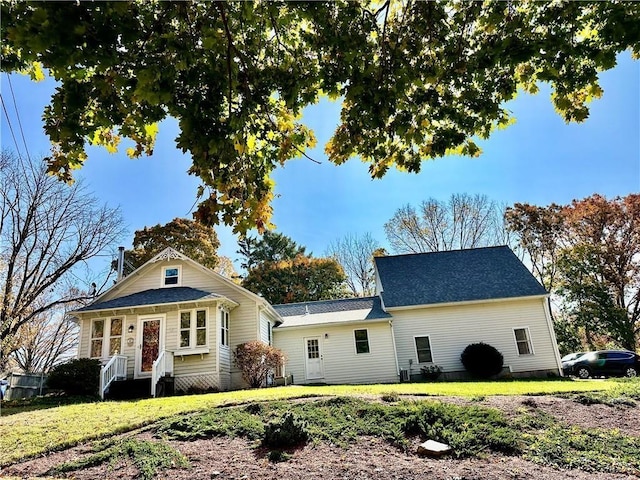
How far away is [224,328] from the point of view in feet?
54.1

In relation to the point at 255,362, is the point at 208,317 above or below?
above

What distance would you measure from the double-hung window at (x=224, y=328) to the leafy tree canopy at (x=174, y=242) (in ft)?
38.4

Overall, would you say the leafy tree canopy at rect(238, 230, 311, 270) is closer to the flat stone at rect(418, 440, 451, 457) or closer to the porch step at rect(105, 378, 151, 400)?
the porch step at rect(105, 378, 151, 400)

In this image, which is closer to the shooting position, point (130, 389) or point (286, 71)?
point (286, 71)

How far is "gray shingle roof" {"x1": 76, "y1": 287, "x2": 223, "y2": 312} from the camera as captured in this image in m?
15.3

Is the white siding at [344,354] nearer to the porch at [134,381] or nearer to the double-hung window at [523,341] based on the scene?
the porch at [134,381]

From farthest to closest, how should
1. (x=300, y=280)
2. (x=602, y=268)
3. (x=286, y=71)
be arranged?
(x=300, y=280), (x=602, y=268), (x=286, y=71)

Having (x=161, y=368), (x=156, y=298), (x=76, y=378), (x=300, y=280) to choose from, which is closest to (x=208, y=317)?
(x=156, y=298)

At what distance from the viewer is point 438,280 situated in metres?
20.0

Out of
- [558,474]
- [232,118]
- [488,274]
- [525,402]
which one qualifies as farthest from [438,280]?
[232,118]

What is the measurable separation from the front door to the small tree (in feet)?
10.7

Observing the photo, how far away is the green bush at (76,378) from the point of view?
42.5ft

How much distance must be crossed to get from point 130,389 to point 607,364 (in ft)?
65.1

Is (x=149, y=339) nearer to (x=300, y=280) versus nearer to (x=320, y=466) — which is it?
(x=320, y=466)
